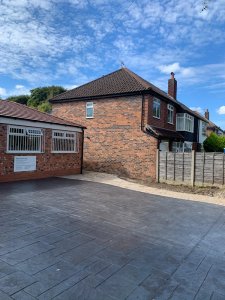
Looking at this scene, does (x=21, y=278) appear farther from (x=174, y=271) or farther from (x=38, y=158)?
(x=38, y=158)

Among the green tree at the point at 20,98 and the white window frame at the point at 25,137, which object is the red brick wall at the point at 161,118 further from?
the green tree at the point at 20,98

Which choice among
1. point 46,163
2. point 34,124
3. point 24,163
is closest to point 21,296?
point 24,163

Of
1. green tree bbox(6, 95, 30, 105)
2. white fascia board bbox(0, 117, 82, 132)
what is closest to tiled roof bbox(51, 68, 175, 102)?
white fascia board bbox(0, 117, 82, 132)

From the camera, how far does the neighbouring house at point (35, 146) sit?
1178 centimetres

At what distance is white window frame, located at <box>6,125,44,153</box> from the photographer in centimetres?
1202

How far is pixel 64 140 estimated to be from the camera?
15.3 meters

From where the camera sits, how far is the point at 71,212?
6980 mm

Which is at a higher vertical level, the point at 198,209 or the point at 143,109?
the point at 143,109

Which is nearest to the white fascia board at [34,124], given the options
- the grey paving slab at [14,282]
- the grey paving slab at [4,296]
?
the grey paving slab at [14,282]

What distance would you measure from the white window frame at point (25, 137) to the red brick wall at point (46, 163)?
0.24m

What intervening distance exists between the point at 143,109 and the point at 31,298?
51.1 ft

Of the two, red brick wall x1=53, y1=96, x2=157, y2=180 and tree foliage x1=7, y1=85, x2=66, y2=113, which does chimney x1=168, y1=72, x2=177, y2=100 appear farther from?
tree foliage x1=7, y1=85, x2=66, y2=113

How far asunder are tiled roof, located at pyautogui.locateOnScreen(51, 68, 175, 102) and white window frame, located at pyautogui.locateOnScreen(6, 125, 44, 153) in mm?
7074

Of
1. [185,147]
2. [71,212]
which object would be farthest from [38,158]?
[185,147]
